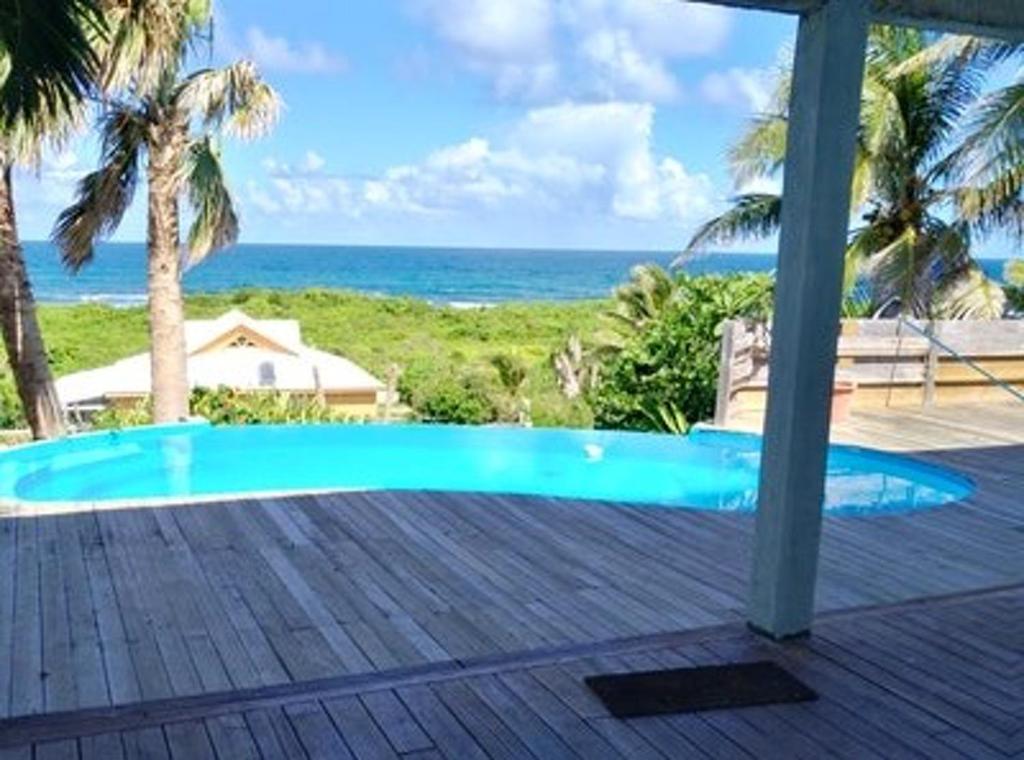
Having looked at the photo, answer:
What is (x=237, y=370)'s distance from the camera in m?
14.3

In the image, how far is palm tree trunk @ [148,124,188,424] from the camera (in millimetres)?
9102

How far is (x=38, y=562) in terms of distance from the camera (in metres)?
3.93

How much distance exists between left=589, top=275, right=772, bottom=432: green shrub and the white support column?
5.59 metres

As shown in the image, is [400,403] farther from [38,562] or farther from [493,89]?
[493,89]

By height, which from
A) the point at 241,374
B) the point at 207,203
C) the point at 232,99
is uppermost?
the point at 232,99

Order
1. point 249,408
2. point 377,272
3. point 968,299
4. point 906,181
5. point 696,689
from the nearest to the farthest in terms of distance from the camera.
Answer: point 696,689, point 906,181, point 249,408, point 968,299, point 377,272

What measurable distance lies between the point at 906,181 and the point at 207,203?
7.26m

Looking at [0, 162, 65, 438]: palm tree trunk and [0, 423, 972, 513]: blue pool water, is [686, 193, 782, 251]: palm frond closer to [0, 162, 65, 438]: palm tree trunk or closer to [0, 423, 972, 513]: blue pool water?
[0, 423, 972, 513]: blue pool water

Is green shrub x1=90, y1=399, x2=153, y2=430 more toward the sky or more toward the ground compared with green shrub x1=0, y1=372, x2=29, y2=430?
more toward the sky

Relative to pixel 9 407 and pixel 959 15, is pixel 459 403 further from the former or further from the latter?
pixel 959 15

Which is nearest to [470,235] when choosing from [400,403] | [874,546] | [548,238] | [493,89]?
[548,238]

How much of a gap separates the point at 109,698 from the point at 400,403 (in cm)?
1782

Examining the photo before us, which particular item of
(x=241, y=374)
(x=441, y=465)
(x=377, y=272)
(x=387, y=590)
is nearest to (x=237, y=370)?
(x=241, y=374)

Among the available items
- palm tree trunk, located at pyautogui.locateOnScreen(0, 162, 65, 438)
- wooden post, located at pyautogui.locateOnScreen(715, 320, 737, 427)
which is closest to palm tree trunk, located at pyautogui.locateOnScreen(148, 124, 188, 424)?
palm tree trunk, located at pyautogui.locateOnScreen(0, 162, 65, 438)
